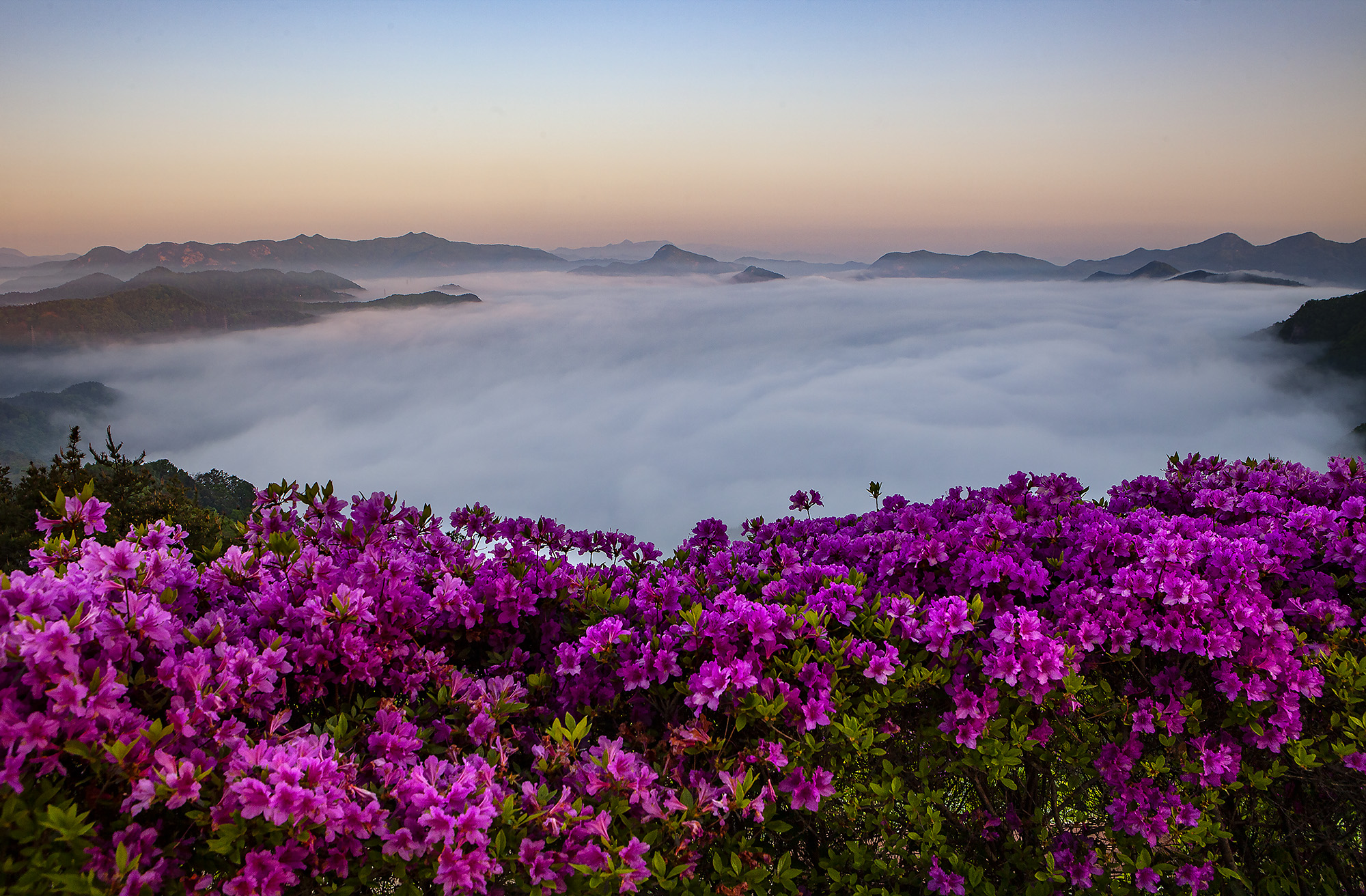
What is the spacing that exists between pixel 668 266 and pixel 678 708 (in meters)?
183

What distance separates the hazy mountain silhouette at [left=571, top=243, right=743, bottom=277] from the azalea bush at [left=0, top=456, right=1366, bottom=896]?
17691cm

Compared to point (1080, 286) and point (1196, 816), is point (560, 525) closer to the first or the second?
point (1196, 816)

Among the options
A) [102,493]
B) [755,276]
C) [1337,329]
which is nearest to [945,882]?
[102,493]

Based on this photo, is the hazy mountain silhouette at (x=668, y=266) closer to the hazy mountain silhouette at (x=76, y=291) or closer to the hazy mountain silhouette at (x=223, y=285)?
the hazy mountain silhouette at (x=223, y=285)

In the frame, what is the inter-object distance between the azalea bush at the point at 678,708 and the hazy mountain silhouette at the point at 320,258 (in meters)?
140

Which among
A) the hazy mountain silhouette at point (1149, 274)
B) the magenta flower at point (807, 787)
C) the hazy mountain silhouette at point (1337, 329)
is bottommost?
the magenta flower at point (807, 787)

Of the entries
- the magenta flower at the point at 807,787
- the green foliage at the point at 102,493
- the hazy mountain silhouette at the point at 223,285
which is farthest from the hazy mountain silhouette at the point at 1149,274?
the magenta flower at the point at 807,787

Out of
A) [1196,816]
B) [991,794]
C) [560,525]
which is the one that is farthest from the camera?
[560,525]

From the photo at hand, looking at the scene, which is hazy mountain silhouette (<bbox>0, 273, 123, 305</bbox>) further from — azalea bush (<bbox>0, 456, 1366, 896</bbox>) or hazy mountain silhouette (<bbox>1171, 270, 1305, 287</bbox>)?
hazy mountain silhouette (<bbox>1171, 270, 1305, 287</bbox>)

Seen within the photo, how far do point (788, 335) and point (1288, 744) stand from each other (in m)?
132

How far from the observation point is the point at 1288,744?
2631 mm

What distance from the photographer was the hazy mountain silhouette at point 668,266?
177 meters

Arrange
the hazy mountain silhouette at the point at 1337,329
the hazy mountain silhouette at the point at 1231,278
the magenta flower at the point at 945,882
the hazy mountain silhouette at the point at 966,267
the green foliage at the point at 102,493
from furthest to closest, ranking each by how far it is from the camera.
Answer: the hazy mountain silhouette at the point at 966,267
the hazy mountain silhouette at the point at 1231,278
the hazy mountain silhouette at the point at 1337,329
the green foliage at the point at 102,493
the magenta flower at the point at 945,882

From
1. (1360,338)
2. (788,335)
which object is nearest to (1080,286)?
(788,335)
